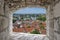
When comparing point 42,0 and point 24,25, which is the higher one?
point 42,0

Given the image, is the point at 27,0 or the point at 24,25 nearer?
the point at 27,0

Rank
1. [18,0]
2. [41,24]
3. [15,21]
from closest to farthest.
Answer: [18,0]
[41,24]
[15,21]

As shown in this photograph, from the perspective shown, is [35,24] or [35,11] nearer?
[35,24]

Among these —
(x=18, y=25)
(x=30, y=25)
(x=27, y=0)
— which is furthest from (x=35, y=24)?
(x=27, y=0)

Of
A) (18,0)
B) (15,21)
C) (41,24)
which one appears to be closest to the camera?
(18,0)

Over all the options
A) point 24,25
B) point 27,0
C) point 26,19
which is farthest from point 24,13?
point 27,0

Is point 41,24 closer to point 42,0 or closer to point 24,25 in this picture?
point 24,25

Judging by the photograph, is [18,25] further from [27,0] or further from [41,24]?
[27,0]

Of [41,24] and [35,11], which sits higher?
[35,11]

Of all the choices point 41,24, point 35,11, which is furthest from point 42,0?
point 35,11
